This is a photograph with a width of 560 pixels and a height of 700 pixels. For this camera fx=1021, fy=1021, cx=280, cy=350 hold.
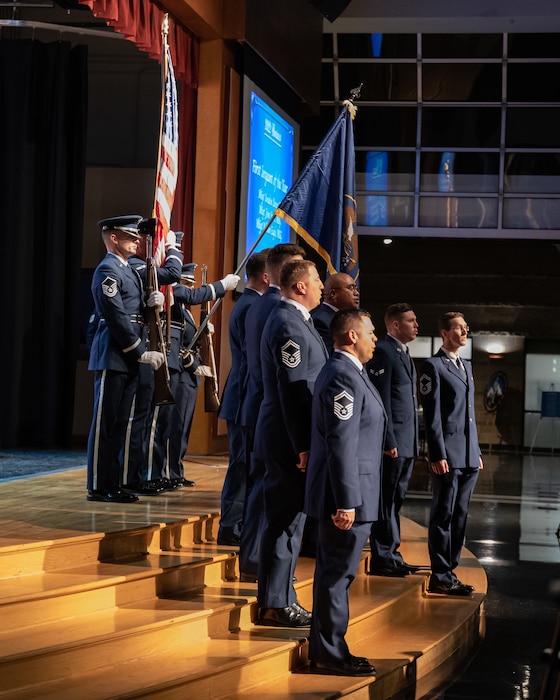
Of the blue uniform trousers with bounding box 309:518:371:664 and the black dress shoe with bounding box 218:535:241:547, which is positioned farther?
the black dress shoe with bounding box 218:535:241:547

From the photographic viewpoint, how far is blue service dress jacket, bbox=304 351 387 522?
3584 mm

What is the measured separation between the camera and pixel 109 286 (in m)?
5.24

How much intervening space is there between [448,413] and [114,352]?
1761 millimetres

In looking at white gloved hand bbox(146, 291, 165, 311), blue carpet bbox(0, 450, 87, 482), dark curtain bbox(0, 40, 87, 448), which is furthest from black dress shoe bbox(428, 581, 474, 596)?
dark curtain bbox(0, 40, 87, 448)

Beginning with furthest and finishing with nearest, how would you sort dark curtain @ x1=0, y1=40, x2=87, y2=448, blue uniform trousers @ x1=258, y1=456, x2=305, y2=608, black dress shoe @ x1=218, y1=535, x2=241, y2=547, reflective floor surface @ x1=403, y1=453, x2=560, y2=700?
dark curtain @ x1=0, y1=40, x2=87, y2=448 < black dress shoe @ x1=218, y1=535, x2=241, y2=547 < reflective floor surface @ x1=403, y1=453, x2=560, y2=700 < blue uniform trousers @ x1=258, y1=456, x2=305, y2=608

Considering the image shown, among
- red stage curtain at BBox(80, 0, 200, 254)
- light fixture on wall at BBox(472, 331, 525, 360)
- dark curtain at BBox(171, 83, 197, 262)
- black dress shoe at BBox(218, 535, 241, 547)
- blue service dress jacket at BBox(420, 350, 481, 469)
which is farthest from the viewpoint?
light fixture on wall at BBox(472, 331, 525, 360)

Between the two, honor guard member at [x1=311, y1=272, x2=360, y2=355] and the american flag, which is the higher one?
the american flag

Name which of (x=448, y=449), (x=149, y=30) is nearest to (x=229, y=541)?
(x=448, y=449)

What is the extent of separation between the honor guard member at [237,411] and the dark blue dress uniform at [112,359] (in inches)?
27.8

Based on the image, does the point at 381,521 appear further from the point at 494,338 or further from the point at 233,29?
the point at 494,338

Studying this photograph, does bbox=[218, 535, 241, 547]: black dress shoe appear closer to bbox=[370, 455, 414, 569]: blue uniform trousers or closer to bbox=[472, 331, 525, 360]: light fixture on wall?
bbox=[370, 455, 414, 569]: blue uniform trousers

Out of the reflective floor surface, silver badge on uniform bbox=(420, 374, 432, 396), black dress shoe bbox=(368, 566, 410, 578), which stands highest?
silver badge on uniform bbox=(420, 374, 432, 396)

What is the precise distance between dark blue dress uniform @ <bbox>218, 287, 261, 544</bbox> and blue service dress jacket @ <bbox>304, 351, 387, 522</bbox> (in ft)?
3.51

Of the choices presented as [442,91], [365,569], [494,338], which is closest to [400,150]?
[442,91]
